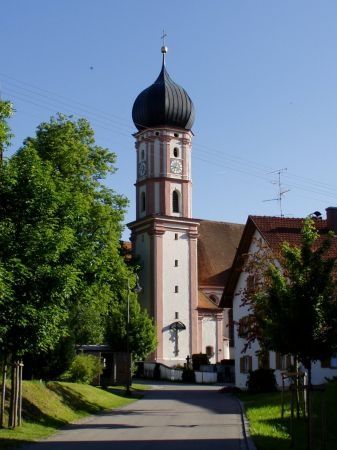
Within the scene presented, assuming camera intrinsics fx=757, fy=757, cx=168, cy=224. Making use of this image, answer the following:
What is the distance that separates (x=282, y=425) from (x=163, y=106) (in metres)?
55.8

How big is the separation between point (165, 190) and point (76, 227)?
51.7 meters

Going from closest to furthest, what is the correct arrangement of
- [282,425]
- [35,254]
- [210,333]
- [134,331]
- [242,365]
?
[35,254] < [282,425] < [242,365] < [134,331] < [210,333]

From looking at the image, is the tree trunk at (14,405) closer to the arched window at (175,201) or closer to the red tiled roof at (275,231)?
the red tiled roof at (275,231)

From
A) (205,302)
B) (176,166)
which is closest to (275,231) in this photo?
(205,302)

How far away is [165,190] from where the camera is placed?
2884 inches

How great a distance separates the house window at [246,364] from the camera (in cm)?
4294

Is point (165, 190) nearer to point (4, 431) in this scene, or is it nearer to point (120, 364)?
point (120, 364)

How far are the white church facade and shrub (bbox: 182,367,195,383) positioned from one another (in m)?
9.72

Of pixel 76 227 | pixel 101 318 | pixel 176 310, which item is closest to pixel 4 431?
pixel 76 227

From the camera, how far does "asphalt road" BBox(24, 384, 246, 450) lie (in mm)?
17453

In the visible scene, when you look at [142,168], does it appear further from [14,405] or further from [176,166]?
[14,405]

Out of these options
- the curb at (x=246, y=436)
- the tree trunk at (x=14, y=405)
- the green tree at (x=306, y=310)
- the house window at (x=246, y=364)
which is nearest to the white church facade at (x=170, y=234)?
the house window at (x=246, y=364)

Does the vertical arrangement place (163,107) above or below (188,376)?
above

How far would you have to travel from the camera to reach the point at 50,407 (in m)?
24.0
